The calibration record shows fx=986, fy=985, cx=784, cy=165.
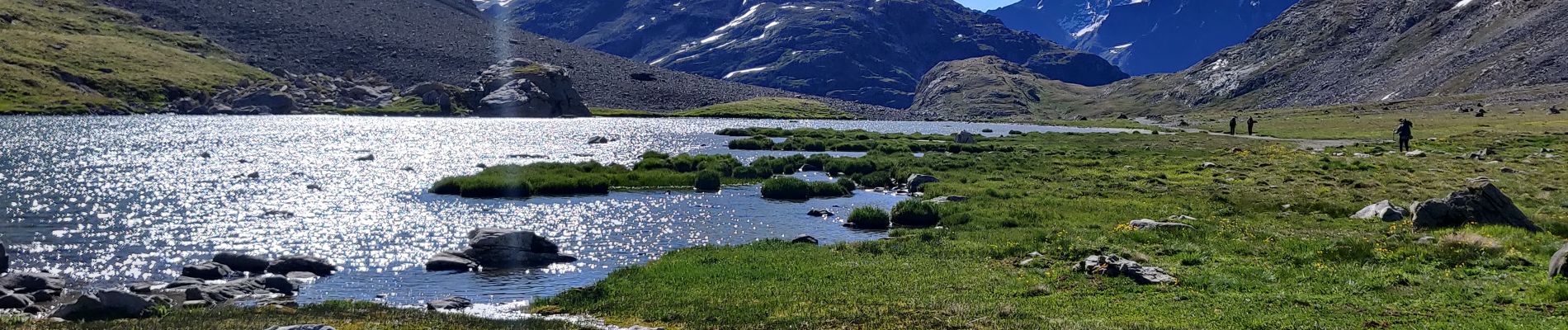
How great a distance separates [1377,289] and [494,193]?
162ft

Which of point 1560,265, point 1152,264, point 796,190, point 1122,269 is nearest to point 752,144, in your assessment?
point 796,190

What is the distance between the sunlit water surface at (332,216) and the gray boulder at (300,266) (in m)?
0.84

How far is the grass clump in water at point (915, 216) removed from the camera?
45781 mm

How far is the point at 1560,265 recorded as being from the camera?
69.0 feet

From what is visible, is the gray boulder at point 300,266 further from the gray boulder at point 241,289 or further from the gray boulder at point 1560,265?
the gray boulder at point 1560,265

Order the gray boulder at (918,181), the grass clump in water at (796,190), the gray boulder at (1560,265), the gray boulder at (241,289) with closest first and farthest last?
the gray boulder at (1560,265) → the gray boulder at (241,289) → the grass clump in water at (796,190) → the gray boulder at (918,181)

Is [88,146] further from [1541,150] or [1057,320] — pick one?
[1541,150]

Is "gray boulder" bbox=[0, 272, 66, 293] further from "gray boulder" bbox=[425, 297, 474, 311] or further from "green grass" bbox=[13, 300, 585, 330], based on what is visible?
"gray boulder" bbox=[425, 297, 474, 311]

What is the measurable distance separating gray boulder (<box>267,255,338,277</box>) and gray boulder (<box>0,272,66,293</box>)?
586 cm

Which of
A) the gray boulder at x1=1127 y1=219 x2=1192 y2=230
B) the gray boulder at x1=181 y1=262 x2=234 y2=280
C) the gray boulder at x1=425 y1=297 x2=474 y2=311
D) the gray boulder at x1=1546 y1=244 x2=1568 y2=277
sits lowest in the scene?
the gray boulder at x1=425 y1=297 x2=474 y2=311

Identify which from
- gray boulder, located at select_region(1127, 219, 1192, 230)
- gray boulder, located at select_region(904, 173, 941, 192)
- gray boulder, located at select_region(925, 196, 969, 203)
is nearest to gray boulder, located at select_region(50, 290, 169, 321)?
gray boulder, located at select_region(1127, 219, 1192, 230)

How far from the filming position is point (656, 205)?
5612 centimetres

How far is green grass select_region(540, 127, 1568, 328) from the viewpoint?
20516mm

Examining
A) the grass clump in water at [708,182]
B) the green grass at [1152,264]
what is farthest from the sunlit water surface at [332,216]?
the green grass at [1152,264]
